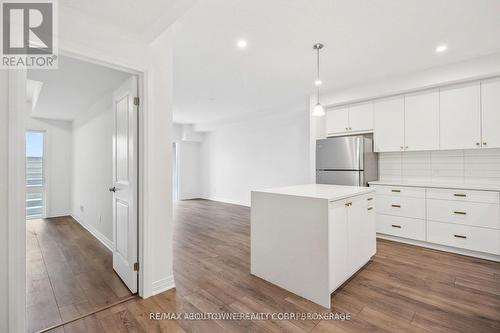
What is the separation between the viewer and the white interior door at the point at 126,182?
7.00 feet

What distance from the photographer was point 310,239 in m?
2.01

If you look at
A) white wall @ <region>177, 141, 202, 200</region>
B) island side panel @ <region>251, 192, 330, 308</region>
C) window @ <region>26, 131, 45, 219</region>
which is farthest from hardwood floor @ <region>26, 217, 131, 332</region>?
white wall @ <region>177, 141, 202, 200</region>

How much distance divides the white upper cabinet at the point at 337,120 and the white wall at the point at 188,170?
5.27m

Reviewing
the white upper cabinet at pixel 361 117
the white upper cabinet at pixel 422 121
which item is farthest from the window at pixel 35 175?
the white upper cabinet at pixel 422 121

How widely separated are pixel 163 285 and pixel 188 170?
626 cm

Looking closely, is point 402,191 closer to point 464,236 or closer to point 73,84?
point 464,236

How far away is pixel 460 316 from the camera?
5.92ft

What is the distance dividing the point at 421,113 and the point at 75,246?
18.2 feet

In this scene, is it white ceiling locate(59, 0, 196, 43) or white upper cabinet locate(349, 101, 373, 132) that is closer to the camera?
white ceiling locate(59, 0, 196, 43)

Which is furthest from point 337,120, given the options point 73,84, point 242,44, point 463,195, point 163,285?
point 73,84

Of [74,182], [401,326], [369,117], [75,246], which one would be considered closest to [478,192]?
[369,117]

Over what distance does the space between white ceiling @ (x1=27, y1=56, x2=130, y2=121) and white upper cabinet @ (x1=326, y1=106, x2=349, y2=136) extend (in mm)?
3395

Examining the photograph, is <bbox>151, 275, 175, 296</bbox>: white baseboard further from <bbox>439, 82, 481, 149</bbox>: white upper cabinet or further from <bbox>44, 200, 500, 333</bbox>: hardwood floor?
<bbox>439, 82, 481, 149</bbox>: white upper cabinet

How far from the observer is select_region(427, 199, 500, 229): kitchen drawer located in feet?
9.26
